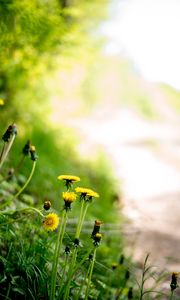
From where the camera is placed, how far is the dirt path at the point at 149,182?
486cm

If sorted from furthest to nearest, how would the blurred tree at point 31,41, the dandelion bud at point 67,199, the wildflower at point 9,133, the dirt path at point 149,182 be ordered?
the dirt path at point 149,182, the blurred tree at point 31,41, the wildflower at point 9,133, the dandelion bud at point 67,199

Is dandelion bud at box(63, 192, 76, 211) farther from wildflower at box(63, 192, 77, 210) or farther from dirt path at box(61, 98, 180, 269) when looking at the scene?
dirt path at box(61, 98, 180, 269)

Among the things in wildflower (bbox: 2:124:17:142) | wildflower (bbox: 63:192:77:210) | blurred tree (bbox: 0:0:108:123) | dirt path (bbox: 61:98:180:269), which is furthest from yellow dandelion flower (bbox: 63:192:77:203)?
blurred tree (bbox: 0:0:108:123)

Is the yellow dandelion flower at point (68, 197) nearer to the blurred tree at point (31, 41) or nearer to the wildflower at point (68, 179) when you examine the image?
the wildflower at point (68, 179)

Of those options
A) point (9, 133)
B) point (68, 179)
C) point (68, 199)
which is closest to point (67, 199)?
point (68, 199)

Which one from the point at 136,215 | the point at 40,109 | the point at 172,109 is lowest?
the point at 136,215

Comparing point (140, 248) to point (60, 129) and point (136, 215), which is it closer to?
point (136, 215)

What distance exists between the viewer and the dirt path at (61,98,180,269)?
16.0 ft

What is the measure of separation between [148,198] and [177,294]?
4053 millimetres

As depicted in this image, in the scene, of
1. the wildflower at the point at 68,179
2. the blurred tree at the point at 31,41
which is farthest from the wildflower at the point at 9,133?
the blurred tree at the point at 31,41

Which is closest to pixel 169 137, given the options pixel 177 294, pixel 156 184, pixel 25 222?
pixel 156 184

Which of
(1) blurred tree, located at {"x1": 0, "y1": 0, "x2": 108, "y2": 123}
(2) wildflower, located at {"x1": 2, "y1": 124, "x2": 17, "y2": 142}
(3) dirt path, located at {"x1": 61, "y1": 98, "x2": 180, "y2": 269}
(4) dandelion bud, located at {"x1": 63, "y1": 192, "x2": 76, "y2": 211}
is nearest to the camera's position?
(4) dandelion bud, located at {"x1": 63, "y1": 192, "x2": 76, "y2": 211}

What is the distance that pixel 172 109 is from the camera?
28969mm

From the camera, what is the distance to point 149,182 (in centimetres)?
888
